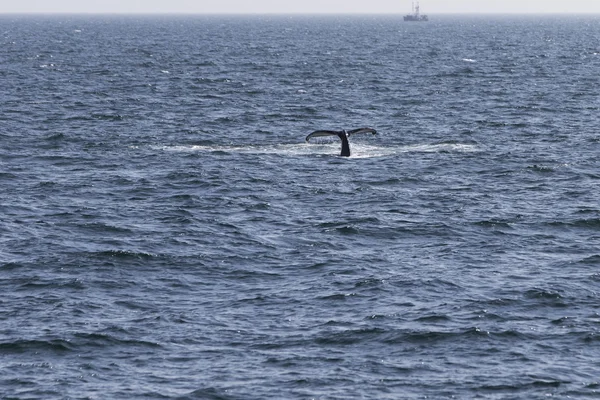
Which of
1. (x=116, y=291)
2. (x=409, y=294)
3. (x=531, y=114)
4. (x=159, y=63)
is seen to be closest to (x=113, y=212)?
(x=116, y=291)

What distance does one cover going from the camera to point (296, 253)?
45.7m

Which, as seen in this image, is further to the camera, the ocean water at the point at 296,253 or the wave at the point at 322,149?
the wave at the point at 322,149

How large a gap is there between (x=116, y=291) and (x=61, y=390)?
8.95 metres

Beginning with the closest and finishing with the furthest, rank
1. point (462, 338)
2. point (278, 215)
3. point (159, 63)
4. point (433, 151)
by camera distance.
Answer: point (462, 338), point (278, 215), point (433, 151), point (159, 63)

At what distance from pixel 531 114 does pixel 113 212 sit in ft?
151

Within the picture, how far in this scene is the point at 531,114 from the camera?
90250 millimetres

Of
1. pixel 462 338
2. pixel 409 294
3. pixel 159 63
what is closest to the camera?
pixel 462 338

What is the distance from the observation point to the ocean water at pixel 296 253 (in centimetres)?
3359

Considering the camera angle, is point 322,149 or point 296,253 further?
point 322,149

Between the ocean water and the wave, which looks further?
the wave

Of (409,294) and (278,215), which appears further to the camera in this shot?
(278,215)

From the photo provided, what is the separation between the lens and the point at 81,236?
158 feet

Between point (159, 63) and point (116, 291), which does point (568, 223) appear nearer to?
point (116, 291)

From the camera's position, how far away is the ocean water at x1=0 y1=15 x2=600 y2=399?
110 feet
